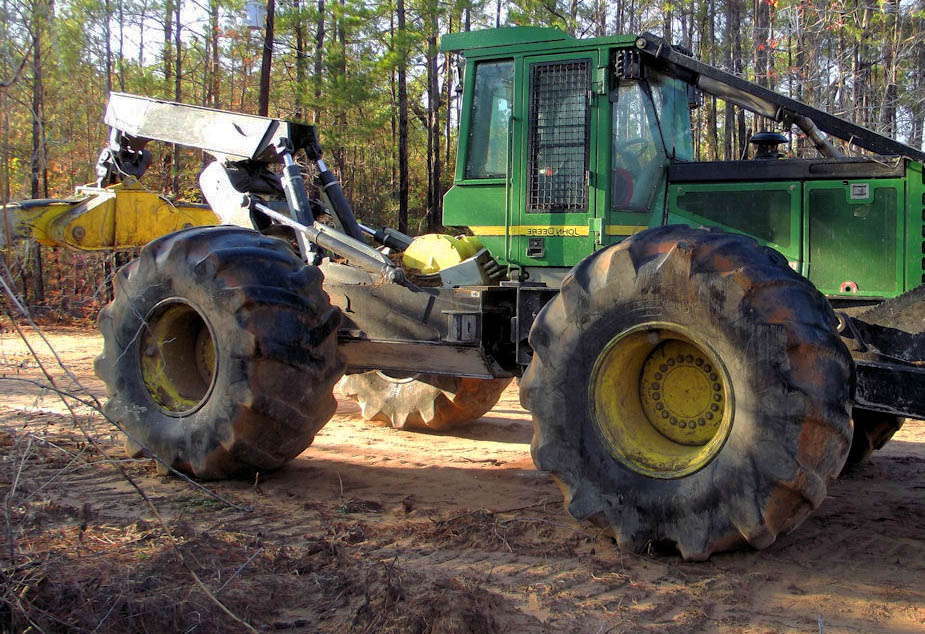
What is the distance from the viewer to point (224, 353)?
562cm

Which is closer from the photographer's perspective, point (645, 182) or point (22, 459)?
point (22, 459)

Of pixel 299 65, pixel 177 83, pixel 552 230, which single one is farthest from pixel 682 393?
pixel 177 83

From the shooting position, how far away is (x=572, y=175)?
5.75m

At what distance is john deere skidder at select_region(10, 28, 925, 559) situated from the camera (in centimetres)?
408

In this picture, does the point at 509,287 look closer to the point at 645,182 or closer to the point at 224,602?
the point at 645,182

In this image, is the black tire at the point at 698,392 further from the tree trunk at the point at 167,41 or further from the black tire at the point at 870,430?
the tree trunk at the point at 167,41

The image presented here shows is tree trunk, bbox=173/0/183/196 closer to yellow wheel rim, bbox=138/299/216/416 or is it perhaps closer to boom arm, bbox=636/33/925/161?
yellow wheel rim, bbox=138/299/216/416

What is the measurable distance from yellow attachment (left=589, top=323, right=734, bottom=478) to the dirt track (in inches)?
22.3

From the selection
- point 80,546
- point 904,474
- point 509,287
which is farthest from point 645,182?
point 80,546

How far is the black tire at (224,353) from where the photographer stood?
550 cm

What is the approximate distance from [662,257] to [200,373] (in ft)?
12.3

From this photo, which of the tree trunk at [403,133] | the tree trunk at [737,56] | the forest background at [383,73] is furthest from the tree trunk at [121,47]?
the tree trunk at [737,56]

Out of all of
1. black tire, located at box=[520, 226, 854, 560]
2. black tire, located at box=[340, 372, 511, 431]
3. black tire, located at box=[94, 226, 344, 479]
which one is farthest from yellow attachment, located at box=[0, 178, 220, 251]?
black tire, located at box=[520, 226, 854, 560]

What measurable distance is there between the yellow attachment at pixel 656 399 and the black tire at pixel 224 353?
A: 2069 mm
